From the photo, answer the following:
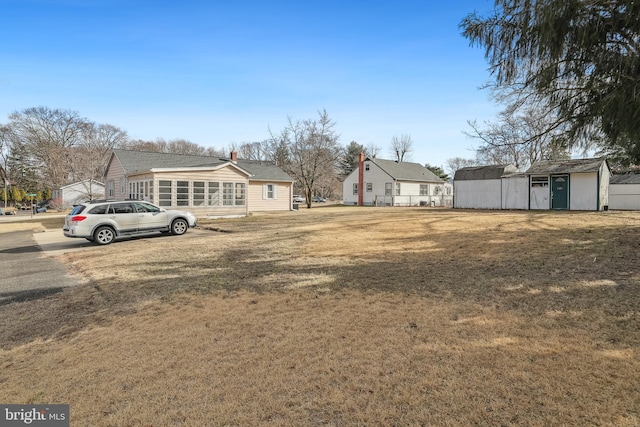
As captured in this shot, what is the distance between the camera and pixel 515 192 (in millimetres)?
24234

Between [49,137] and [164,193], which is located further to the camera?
[49,137]

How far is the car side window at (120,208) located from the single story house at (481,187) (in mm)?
22451

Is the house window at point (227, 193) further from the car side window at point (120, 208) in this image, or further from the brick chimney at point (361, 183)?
the brick chimney at point (361, 183)

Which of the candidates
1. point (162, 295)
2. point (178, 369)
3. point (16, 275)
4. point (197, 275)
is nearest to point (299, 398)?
point (178, 369)

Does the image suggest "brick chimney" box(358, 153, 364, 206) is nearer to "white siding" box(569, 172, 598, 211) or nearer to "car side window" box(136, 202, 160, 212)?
"white siding" box(569, 172, 598, 211)

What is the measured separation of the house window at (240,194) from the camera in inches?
Answer: 909

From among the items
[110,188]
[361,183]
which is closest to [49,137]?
[110,188]

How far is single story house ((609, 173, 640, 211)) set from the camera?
22.0 m

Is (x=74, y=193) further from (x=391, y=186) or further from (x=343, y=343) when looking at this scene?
(x=343, y=343)

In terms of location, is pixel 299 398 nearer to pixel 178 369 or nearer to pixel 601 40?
pixel 178 369

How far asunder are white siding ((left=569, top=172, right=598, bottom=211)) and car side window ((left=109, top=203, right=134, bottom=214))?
24.0 m

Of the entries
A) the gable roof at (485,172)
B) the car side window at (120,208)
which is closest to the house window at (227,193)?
the car side window at (120,208)

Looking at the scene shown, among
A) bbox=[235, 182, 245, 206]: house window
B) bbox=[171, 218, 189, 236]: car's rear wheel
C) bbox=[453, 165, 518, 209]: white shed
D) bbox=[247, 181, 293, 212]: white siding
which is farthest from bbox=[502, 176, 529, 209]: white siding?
bbox=[171, 218, 189, 236]: car's rear wheel

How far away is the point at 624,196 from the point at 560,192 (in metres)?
3.66
